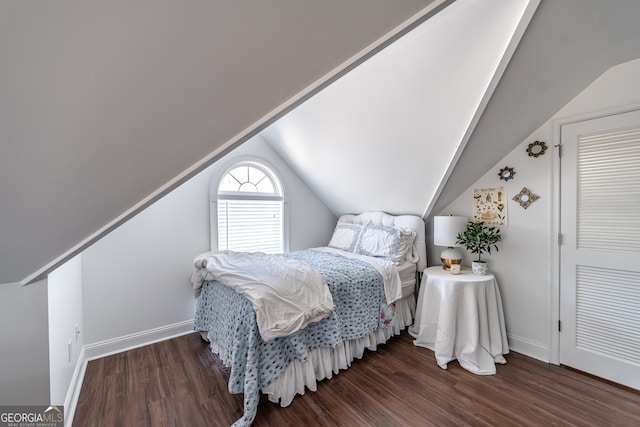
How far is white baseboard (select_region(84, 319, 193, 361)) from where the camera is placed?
91.5 inches

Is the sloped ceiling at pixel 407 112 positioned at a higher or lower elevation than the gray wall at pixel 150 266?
higher

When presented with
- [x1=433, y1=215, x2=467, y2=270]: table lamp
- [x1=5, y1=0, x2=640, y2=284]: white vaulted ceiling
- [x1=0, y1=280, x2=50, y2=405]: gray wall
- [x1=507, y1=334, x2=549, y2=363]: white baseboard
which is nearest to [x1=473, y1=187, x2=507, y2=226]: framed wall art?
[x1=433, y1=215, x2=467, y2=270]: table lamp

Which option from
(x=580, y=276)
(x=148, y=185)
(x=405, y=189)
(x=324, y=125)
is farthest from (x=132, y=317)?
(x=580, y=276)

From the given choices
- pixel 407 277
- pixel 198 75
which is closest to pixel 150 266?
pixel 198 75

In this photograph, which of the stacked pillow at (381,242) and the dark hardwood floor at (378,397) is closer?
the dark hardwood floor at (378,397)

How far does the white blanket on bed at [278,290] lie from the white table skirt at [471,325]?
Result: 1.05m

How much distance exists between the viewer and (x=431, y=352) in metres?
2.39

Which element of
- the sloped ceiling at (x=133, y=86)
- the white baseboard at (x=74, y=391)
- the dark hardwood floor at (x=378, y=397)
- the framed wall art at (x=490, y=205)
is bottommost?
the dark hardwood floor at (x=378, y=397)

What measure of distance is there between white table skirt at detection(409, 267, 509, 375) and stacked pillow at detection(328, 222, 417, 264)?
0.54 m

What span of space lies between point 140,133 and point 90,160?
0.58 ft

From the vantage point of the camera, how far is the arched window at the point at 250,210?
3084 millimetres

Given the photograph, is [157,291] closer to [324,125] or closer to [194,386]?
[194,386]

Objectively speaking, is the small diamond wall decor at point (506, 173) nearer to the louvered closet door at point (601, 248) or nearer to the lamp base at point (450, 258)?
the louvered closet door at point (601, 248)

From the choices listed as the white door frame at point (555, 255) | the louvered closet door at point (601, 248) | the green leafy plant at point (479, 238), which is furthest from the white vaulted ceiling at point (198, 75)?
the green leafy plant at point (479, 238)
